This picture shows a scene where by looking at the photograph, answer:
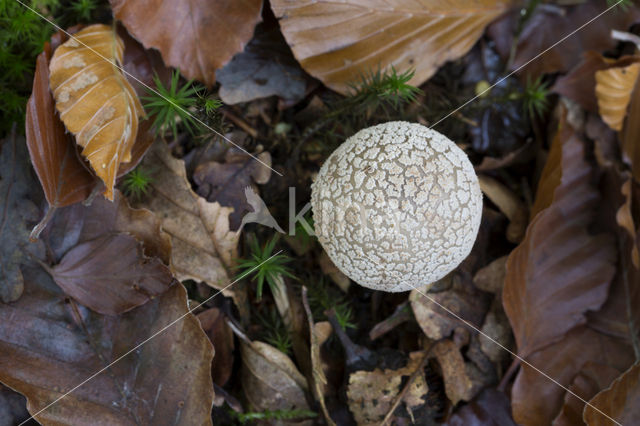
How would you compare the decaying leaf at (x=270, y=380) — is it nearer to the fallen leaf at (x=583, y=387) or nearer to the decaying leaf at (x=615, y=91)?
the fallen leaf at (x=583, y=387)

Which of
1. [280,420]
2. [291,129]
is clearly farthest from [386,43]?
[280,420]

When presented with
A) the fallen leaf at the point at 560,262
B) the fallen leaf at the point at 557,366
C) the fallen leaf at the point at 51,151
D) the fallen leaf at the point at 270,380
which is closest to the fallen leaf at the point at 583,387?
the fallen leaf at the point at 557,366

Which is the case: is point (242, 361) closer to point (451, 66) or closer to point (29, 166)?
point (29, 166)

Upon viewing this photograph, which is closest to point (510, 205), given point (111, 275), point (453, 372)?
point (453, 372)

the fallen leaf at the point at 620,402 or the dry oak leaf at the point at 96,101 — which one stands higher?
the dry oak leaf at the point at 96,101

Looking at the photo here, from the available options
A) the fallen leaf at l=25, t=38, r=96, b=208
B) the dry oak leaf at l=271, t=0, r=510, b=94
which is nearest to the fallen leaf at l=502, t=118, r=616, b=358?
the dry oak leaf at l=271, t=0, r=510, b=94

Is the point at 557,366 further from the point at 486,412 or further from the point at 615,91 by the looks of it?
the point at 615,91

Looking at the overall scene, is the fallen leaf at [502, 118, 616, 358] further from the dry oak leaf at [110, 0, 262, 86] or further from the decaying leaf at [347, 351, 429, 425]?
the dry oak leaf at [110, 0, 262, 86]
